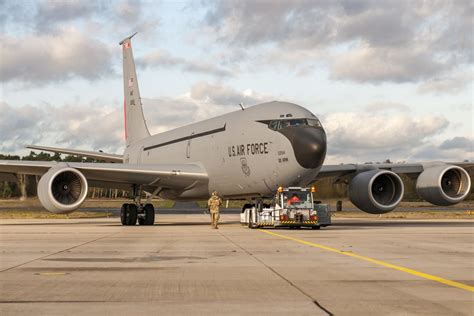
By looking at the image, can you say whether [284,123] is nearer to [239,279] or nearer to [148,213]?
[148,213]

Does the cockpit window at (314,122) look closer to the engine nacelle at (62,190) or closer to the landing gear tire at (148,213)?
the engine nacelle at (62,190)

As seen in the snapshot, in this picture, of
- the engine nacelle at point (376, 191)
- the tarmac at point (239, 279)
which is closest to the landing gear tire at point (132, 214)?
the engine nacelle at point (376, 191)

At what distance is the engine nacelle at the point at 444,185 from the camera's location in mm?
28906

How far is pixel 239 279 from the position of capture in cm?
956

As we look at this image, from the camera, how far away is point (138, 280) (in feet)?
31.2

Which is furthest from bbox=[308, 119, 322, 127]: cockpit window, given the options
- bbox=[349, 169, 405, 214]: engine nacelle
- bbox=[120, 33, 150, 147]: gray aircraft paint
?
bbox=[120, 33, 150, 147]: gray aircraft paint

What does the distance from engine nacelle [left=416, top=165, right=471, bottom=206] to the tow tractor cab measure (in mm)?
5676

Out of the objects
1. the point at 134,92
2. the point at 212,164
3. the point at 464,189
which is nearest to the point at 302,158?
the point at 212,164

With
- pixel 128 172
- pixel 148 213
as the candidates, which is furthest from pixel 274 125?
pixel 148 213

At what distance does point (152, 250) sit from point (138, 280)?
5.81m

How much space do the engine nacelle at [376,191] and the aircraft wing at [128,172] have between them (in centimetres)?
644

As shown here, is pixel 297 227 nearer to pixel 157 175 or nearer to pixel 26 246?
pixel 157 175

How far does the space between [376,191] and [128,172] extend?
1034 centimetres

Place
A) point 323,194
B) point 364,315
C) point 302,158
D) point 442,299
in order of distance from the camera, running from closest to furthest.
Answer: point 364,315 < point 442,299 < point 302,158 < point 323,194
